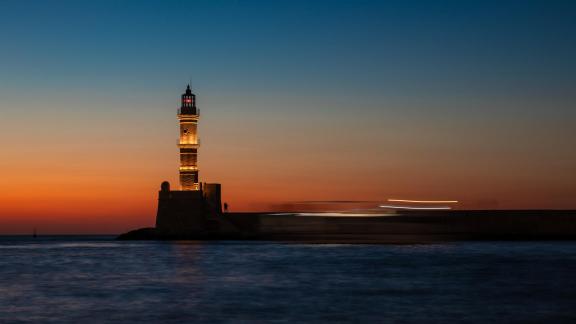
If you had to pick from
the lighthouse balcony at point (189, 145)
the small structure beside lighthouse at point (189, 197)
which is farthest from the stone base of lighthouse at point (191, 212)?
the lighthouse balcony at point (189, 145)

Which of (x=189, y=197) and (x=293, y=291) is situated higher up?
(x=189, y=197)

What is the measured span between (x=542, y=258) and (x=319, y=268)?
447 inches

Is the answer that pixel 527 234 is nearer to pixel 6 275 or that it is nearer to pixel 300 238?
pixel 300 238

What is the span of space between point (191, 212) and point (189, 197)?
4.02ft

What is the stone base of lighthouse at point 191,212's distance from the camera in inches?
2245

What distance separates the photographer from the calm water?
15.8 m

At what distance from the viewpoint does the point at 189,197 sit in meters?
56.7

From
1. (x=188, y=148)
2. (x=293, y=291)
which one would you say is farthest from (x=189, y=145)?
(x=293, y=291)

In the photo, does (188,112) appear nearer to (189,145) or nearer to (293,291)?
(189,145)

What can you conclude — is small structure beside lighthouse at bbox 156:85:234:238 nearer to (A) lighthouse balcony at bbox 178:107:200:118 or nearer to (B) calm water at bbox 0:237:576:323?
(A) lighthouse balcony at bbox 178:107:200:118

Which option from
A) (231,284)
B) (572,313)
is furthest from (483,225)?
(572,313)

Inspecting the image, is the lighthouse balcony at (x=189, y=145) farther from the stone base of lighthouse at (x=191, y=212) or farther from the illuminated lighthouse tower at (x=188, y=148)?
the stone base of lighthouse at (x=191, y=212)

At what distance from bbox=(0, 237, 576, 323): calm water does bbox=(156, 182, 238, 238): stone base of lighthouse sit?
2372 centimetres

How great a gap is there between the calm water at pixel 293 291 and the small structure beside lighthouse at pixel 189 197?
23659 millimetres
